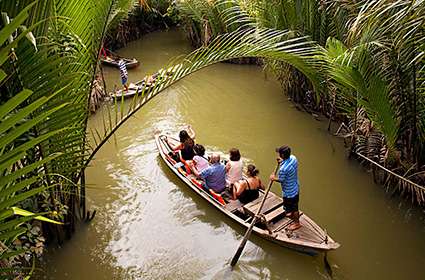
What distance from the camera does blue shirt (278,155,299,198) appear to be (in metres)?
5.37

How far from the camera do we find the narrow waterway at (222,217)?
5414 millimetres

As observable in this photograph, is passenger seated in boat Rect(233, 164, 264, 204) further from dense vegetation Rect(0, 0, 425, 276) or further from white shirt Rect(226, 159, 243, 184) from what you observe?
dense vegetation Rect(0, 0, 425, 276)

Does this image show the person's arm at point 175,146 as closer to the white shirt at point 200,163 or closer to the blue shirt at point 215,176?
the white shirt at point 200,163

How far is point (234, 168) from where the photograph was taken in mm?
6465

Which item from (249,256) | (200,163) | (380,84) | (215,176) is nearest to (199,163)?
(200,163)

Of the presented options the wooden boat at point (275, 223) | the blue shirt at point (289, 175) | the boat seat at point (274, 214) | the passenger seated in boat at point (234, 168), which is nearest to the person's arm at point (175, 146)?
the wooden boat at point (275, 223)

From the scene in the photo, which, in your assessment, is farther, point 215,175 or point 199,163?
point 199,163

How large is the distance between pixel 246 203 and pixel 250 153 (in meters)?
2.13

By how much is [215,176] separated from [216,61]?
8.06 feet

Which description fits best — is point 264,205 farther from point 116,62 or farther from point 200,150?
point 116,62

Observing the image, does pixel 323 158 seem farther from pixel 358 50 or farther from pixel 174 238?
pixel 174 238

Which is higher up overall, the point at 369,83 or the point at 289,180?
the point at 369,83

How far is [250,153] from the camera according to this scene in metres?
8.24

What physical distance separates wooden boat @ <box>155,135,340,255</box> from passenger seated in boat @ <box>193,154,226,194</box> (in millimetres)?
132
